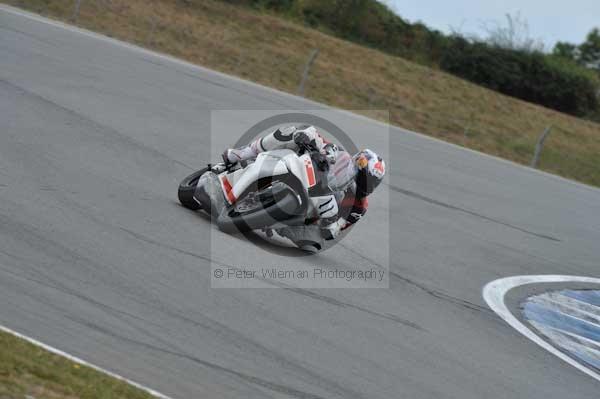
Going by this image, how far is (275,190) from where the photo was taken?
28.4ft

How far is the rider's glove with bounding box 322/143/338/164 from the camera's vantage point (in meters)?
8.99

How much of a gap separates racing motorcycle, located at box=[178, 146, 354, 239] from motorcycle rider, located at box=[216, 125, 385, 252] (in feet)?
0.10

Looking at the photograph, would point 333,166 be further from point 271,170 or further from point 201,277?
point 201,277

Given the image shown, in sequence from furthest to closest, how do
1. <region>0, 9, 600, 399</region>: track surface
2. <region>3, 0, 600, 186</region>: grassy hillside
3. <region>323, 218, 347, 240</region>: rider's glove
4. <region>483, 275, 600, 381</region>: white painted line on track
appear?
<region>3, 0, 600, 186</region>: grassy hillside, <region>323, 218, 347, 240</region>: rider's glove, <region>483, 275, 600, 381</region>: white painted line on track, <region>0, 9, 600, 399</region>: track surface

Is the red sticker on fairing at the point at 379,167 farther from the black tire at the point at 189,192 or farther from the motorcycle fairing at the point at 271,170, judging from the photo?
the black tire at the point at 189,192

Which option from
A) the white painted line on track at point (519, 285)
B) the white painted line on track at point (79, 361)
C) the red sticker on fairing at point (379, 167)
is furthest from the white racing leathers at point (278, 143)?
the white painted line on track at point (79, 361)

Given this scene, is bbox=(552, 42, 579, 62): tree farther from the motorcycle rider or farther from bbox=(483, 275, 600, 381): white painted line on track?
the motorcycle rider

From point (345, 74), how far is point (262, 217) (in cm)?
2243

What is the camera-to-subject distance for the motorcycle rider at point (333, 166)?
29.4ft

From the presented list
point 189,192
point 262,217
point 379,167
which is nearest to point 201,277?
point 262,217

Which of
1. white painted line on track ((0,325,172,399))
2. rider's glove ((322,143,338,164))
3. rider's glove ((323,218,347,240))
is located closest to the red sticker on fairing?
rider's glove ((322,143,338,164))

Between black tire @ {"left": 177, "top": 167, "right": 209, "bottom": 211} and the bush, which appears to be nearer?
black tire @ {"left": 177, "top": 167, "right": 209, "bottom": 211}

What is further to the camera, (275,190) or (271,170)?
(271,170)

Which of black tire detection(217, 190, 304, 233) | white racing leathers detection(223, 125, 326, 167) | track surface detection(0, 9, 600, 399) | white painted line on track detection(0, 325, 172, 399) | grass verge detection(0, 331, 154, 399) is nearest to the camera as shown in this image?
grass verge detection(0, 331, 154, 399)
